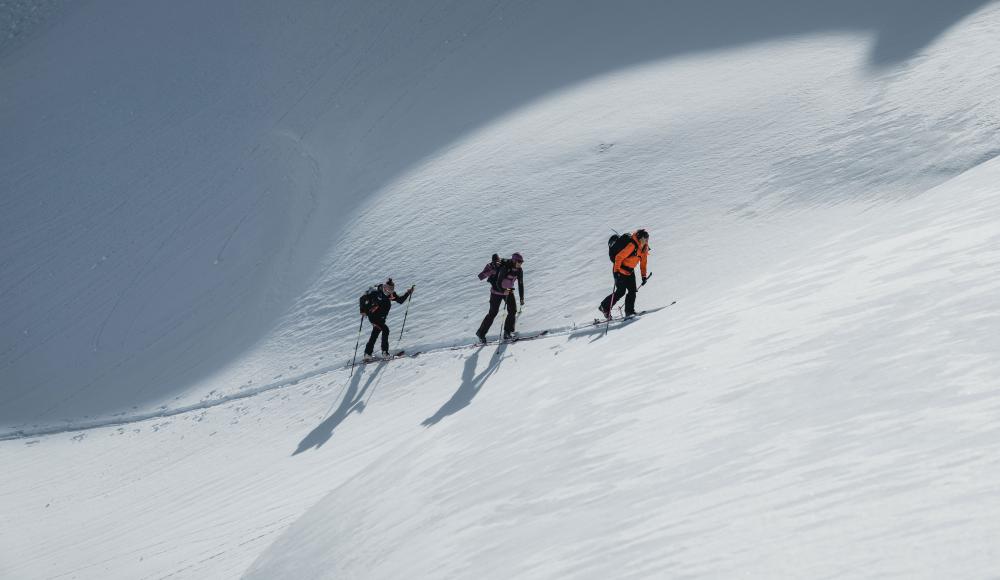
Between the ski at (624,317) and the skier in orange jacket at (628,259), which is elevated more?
the skier in orange jacket at (628,259)

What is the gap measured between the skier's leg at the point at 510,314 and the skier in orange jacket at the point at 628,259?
1.60m

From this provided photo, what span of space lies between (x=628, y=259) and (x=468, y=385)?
107 inches

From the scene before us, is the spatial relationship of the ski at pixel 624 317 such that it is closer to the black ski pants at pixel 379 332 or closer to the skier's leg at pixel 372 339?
the black ski pants at pixel 379 332

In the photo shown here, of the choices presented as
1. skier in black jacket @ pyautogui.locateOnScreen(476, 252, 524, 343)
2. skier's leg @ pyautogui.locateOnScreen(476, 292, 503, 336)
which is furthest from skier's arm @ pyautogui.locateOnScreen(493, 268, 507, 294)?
skier's leg @ pyautogui.locateOnScreen(476, 292, 503, 336)

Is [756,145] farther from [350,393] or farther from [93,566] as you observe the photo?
[93,566]

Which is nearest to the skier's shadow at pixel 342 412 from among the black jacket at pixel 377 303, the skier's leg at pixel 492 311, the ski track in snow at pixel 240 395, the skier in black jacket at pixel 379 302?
the ski track in snow at pixel 240 395

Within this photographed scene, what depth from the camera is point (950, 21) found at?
16.0 meters

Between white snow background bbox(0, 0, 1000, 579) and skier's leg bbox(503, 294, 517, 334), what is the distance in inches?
15.1

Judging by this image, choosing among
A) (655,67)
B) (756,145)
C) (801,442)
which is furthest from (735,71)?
(801,442)

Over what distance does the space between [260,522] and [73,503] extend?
3961 mm

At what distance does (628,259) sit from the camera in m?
10.6

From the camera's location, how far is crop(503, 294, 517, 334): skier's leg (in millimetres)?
11530

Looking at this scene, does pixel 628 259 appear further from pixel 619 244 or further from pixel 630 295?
pixel 630 295

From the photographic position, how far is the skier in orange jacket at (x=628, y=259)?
34.6ft
